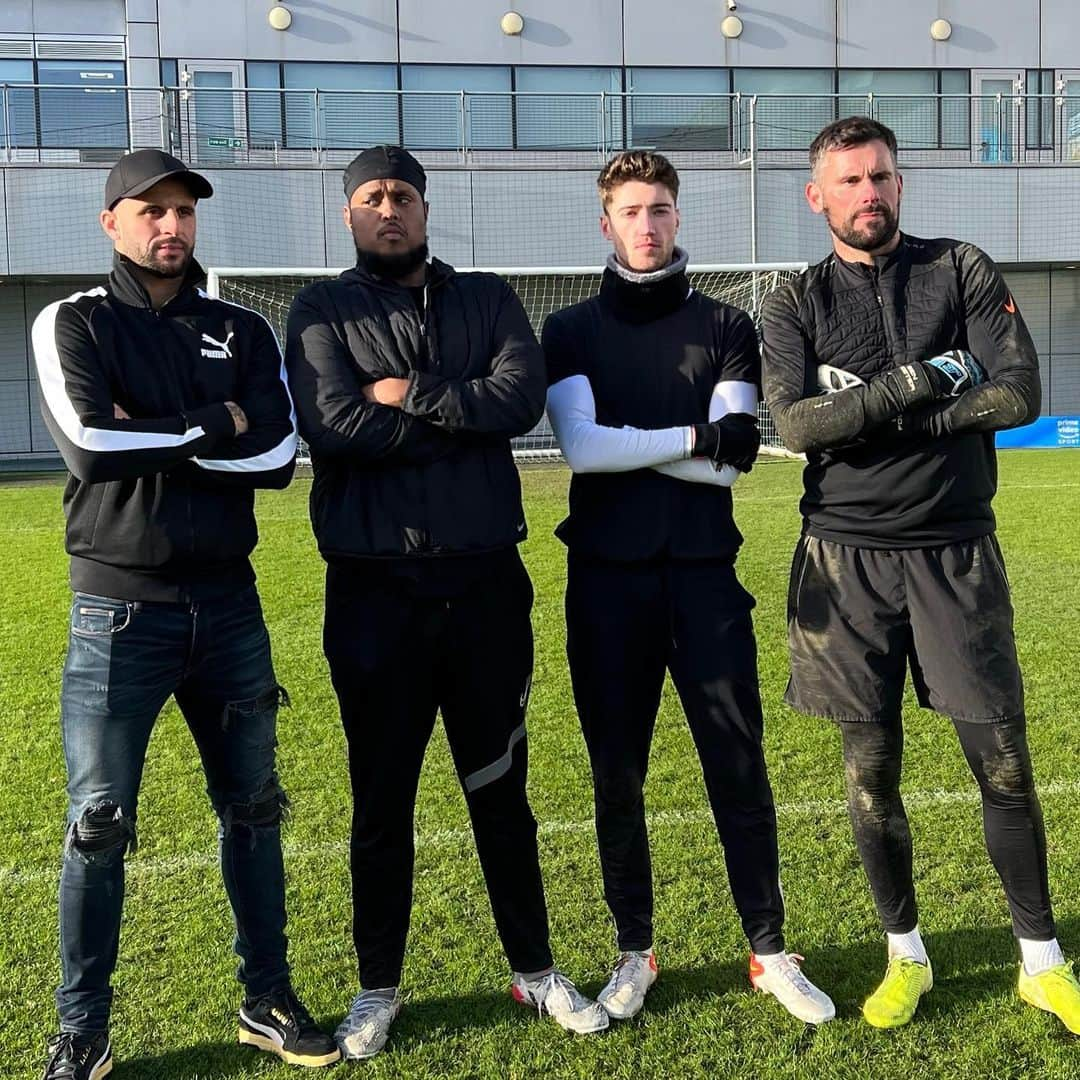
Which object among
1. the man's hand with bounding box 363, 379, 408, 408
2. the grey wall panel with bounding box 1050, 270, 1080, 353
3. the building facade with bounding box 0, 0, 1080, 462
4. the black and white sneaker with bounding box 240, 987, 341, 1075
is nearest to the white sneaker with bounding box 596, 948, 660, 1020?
the black and white sneaker with bounding box 240, 987, 341, 1075

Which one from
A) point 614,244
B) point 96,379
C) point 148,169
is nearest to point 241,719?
point 96,379

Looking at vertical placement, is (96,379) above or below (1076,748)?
above

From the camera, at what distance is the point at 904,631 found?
2848 millimetres

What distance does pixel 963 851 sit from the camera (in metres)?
3.70

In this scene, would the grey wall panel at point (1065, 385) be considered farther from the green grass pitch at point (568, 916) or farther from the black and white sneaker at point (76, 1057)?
the black and white sneaker at point (76, 1057)

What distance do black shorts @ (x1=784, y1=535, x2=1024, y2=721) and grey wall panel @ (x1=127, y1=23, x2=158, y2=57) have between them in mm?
20014

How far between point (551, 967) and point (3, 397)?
2012cm

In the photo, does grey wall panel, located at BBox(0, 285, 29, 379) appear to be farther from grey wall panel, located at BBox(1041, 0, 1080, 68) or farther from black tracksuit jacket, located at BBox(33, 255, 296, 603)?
black tracksuit jacket, located at BBox(33, 255, 296, 603)

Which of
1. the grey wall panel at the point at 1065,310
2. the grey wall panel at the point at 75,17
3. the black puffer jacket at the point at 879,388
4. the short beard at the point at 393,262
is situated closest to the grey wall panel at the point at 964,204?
the grey wall panel at the point at 1065,310

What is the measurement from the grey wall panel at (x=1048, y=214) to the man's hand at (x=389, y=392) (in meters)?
19.7

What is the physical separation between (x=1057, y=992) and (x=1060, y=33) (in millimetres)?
23128

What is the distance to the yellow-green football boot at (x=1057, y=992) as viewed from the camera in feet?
8.82

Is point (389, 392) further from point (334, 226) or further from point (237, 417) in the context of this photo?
point (334, 226)

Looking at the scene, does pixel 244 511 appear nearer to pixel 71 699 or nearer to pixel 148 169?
pixel 71 699
